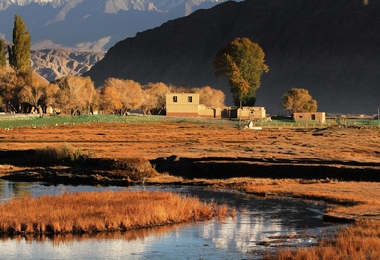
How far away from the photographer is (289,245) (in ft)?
82.0

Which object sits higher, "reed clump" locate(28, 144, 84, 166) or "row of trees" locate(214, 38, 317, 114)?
"row of trees" locate(214, 38, 317, 114)

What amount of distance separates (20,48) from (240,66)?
1747 inches

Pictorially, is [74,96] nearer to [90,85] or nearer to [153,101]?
[90,85]

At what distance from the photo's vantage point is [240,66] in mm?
145875

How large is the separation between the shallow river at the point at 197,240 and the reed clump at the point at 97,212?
2.53ft

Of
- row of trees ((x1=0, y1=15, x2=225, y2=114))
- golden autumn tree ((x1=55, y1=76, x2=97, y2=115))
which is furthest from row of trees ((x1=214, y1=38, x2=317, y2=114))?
golden autumn tree ((x1=55, y1=76, x2=97, y2=115))

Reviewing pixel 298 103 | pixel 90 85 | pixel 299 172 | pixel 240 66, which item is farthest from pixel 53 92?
pixel 299 172

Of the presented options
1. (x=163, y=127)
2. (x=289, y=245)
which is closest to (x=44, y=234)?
(x=289, y=245)

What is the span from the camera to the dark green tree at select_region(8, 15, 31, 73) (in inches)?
5920

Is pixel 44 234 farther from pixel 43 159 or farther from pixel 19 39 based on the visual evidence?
pixel 19 39

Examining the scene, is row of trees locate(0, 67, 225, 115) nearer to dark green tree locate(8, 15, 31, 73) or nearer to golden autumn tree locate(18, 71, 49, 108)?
golden autumn tree locate(18, 71, 49, 108)

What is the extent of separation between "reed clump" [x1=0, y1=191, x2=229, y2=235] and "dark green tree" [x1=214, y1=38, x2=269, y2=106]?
365 feet

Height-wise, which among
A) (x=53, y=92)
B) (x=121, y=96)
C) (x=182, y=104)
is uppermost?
(x=53, y=92)

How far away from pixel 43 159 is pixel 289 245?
32353 mm
